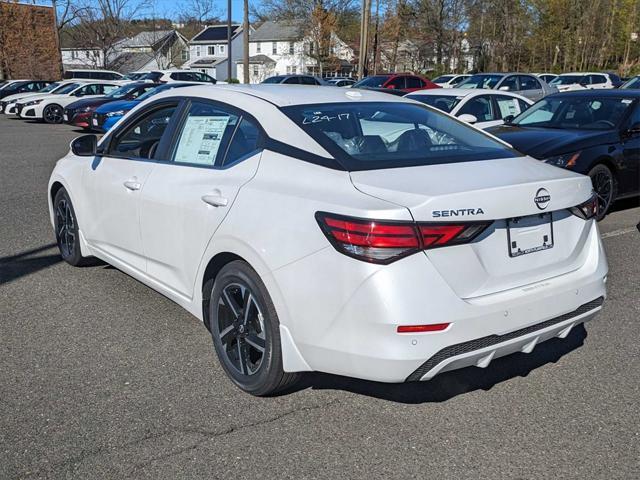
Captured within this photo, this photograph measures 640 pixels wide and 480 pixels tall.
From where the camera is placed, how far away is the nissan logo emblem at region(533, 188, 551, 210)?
3.16m

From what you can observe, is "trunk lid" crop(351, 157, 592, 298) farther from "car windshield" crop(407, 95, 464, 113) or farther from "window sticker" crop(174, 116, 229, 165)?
"car windshield" crop(407, 95, 464, 113)

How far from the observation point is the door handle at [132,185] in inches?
173

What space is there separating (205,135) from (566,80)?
28.5 meters

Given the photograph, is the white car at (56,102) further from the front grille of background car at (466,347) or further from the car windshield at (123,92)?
the front grille of background car at (466,347)

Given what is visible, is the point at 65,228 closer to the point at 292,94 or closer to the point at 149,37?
the point at 292,94

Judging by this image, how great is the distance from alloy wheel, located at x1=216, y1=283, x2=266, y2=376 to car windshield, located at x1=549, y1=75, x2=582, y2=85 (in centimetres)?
2842

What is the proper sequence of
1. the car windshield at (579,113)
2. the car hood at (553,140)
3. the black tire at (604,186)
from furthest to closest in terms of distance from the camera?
the car windshield at (579,113) < the black tire at (604,186) < the car hood at (553,140)

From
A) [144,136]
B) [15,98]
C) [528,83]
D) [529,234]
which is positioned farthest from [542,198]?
[15,98]

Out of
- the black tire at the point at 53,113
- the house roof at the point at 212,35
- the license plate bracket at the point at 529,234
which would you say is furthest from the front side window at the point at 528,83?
the house roof at the point at 212,35

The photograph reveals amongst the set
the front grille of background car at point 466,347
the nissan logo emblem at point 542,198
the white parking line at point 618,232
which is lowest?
the white parking line at point 618,232

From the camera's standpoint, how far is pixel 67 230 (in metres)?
→ 5.79

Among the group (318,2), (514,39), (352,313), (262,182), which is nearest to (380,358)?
(352,313)

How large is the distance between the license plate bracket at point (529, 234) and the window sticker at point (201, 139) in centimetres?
175

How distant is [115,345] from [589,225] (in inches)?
114
